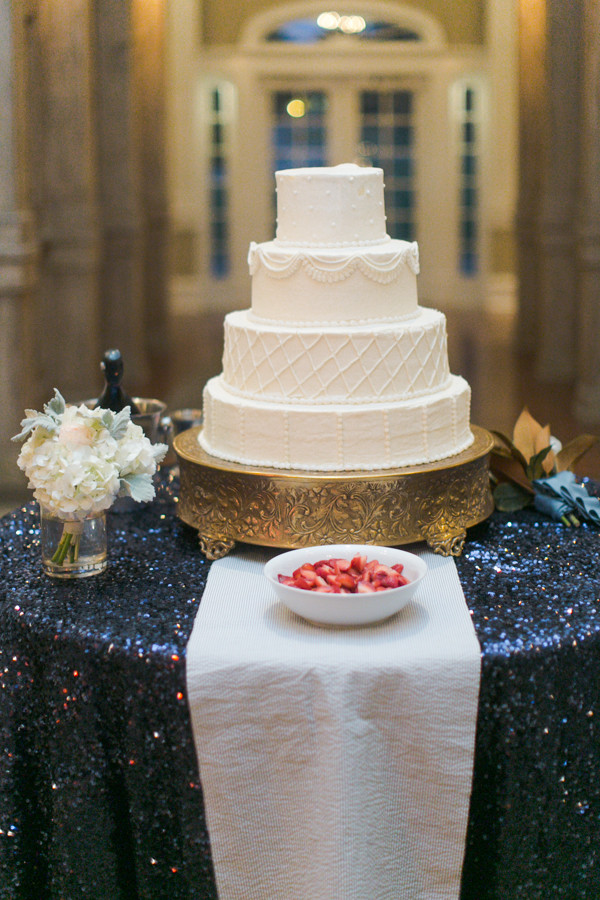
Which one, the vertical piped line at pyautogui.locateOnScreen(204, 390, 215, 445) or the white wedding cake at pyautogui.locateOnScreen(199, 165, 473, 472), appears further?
the vertical piped line at pyautogui.locateOnScreen(204, 390, 215, 445)

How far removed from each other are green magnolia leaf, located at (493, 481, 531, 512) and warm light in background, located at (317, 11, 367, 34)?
38.6 feet

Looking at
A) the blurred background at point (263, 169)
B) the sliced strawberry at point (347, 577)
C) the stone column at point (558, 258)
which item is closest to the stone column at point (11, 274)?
the blurred background at point (263, 169)

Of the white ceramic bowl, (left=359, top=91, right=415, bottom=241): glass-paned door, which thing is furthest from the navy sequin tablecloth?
(left=359, top=91, right=415, bottom=241): glass-paned door

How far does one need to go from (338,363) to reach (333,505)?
1.15 ft

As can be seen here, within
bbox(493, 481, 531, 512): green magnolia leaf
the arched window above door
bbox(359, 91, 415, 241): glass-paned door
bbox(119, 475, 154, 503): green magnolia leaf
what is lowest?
bbox(493, 481, 531, 512): green magnolia leaf

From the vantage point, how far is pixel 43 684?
210 cm

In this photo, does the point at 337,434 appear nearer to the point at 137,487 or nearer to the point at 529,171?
the point at 137,487

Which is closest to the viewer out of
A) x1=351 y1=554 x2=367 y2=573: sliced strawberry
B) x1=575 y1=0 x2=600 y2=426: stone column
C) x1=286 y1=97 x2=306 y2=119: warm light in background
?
x1=351 y1=554 x2=367 y2=573: sliced strawberry

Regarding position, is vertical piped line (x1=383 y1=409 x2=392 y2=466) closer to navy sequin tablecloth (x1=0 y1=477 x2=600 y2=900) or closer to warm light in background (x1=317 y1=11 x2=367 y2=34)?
navy sequin tablecloth (x1=0 y1=477 x2=600 y2=900)

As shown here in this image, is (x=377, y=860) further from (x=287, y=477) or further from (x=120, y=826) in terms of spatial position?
(x=287, y=477)

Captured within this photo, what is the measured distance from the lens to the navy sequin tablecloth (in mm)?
1977

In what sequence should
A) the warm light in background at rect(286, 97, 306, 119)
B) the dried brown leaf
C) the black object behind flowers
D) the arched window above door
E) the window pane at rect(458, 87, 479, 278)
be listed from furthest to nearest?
the warm light in background at rect(286, 97, 306, 119) < the window pane at rect(458, 87, 479, 278) < the arched window above door < the dried brown leaf < the black object behind flowers

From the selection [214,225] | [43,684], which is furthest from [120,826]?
[214,225]

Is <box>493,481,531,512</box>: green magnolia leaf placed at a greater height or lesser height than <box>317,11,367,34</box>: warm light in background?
lesser
